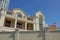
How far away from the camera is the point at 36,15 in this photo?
1316 inches

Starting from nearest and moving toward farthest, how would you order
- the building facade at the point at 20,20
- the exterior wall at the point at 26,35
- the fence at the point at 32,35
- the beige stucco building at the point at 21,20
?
the fence at the point at 32,35, the exterior wall at the point at 26,35, the building facade at the point at 20,20, the beige stucco building at the point at 21,20

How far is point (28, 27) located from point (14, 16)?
241 inches

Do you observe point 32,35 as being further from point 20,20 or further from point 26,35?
point 20,20

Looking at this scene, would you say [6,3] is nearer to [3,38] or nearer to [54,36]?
[3,38]

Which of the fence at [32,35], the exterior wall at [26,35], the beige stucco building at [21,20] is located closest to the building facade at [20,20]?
the beige stucco building at [21,20]

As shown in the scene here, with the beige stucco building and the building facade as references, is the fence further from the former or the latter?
the beige stucco building

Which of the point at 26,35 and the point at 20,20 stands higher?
the point at 20,20

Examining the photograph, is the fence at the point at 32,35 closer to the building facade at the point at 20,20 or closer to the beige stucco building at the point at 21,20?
the building facade at the point at 20,20

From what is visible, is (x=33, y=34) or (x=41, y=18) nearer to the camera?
(x=33, y=34)

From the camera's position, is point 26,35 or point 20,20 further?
point 20,20

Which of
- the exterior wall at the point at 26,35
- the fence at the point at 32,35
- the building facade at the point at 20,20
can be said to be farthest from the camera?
the building facade at the point at 20,20

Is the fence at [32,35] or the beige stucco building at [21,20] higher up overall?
the beige stucco building at [21,20]

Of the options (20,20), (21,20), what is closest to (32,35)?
(21,20)

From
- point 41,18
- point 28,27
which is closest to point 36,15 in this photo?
point 41,18
